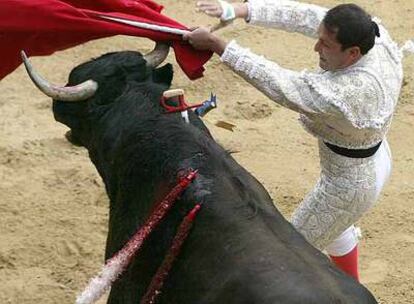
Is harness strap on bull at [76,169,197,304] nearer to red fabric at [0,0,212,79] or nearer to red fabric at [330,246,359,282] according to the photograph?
red fabric at [0,0,212,79]

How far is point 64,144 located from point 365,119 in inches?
106

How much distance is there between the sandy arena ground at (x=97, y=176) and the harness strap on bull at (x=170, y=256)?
1.55 metres

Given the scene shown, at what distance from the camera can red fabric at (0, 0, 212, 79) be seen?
3934 millimetres

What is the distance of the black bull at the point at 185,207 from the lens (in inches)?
122

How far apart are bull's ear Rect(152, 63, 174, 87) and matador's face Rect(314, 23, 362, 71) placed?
560mm

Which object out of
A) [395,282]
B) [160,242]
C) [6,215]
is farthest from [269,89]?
[6,215]

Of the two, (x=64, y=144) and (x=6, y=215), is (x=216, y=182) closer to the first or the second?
(x=6, y=215)

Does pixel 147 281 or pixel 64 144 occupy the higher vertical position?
pixel 147 281

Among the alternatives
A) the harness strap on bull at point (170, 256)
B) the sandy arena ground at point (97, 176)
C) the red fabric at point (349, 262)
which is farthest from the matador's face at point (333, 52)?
the sandy arena ground at point (97, 176)

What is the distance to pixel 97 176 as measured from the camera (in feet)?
19.3

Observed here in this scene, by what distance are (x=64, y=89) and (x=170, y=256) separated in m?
0.76

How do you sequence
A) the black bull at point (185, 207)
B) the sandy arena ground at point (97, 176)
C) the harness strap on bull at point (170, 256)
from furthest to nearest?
1. the sandy arena ground at point (97, 176)
2. the harness strap on bull at point (170, 256)
3. the black bull at point (185, 207)

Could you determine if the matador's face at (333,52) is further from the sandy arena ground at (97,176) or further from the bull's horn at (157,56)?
the sandy arena ground at (97,176)

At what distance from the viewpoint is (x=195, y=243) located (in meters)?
3.42
